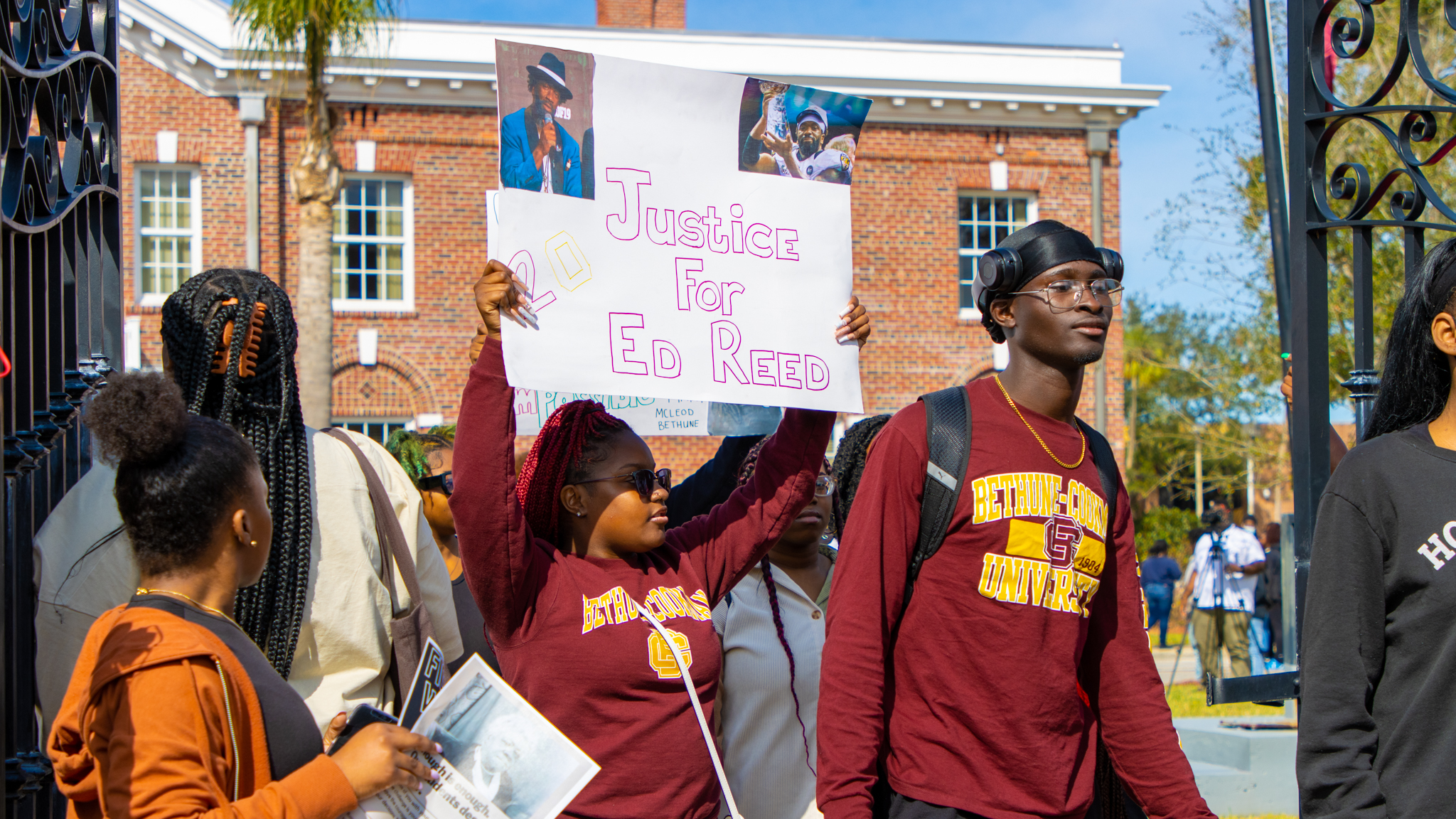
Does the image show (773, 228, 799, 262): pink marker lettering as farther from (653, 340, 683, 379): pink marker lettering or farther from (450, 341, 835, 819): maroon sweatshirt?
(450, 341, 835, 819): maroon sweatshirt

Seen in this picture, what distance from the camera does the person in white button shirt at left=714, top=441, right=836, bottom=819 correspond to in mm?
3363

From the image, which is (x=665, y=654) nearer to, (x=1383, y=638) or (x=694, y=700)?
(x=694, y=700)

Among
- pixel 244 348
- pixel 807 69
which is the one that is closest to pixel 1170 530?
pixel 807 69

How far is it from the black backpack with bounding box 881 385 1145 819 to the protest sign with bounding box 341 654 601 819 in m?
0.85

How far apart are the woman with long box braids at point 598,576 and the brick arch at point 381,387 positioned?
16.3 m

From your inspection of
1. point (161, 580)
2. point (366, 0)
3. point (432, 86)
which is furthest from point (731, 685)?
point (432, 86)

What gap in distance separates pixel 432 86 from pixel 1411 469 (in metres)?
18.2

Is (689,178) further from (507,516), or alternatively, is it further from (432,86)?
(432,86)

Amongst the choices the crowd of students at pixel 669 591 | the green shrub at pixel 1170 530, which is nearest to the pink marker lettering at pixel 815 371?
the crowd of students at pixel 669 591

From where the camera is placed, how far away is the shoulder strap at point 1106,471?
282cm

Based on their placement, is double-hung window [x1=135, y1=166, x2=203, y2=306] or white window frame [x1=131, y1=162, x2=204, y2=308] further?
double-hung window [x1=135, y1=166, x2=203, y2=306]

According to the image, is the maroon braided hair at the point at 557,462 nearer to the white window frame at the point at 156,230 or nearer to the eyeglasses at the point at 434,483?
the eyeglasses at the point at 434,483

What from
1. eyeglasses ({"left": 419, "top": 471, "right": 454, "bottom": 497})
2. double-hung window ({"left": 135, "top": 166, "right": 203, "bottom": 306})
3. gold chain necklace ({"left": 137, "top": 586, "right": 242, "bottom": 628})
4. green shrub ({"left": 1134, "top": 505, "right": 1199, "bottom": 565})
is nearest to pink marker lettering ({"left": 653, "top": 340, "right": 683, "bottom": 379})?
gold chain necklace ({"left": 137, "top": 586, "right": 242, "bottom": 628})

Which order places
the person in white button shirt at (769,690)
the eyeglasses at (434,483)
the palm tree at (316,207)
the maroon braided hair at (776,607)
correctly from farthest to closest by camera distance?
the palm tree at (316,207), the eyeglasses at (434,483), the maroon braided hair at (776,607), the person in white button shirt at (769,690)
